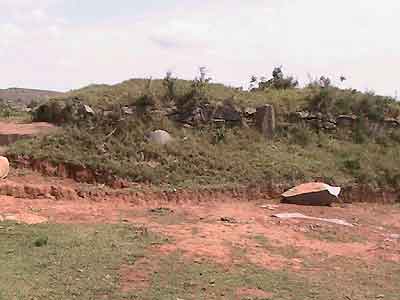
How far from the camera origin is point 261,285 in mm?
5523

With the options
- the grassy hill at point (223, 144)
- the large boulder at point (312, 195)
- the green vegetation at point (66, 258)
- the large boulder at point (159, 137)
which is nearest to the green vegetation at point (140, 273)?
the green vegetation at point (66, 258)

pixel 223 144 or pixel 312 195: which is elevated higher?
pixel 223 144

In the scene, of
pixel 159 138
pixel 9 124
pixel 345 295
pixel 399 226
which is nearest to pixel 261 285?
pixel 345 295

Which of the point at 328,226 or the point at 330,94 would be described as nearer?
the point at 328,226

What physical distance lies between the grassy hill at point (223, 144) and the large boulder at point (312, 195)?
30.6 inches

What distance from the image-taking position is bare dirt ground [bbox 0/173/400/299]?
651 cm

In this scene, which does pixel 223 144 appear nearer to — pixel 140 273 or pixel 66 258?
pixel 66 258

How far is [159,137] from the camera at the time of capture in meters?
11.9

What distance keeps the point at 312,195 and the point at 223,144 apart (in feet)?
8.86

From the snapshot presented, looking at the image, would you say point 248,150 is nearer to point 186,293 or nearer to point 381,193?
point 381,193

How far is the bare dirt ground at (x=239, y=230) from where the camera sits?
21.4ft

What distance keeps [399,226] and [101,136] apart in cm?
618

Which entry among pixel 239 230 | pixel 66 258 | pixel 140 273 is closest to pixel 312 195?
pixel 239 230

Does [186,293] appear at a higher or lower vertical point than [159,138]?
lower
